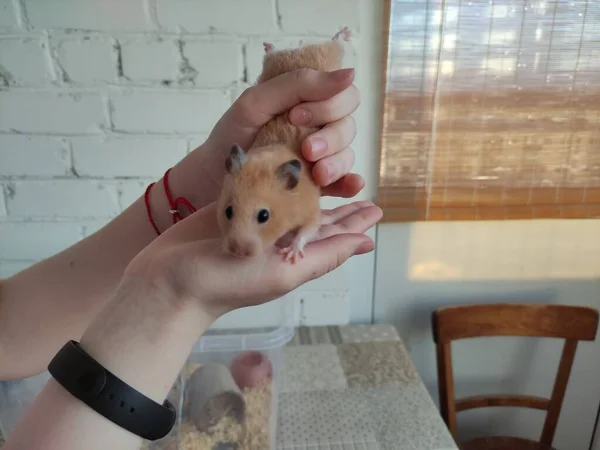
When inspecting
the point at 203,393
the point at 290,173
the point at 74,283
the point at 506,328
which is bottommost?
the point at 506,328

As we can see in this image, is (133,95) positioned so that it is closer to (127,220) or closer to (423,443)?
(127,220)

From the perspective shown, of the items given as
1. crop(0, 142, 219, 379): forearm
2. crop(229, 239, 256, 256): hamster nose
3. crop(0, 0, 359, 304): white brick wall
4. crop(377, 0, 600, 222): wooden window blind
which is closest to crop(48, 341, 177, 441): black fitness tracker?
crop(229, 239, 256, 256): hamster nose

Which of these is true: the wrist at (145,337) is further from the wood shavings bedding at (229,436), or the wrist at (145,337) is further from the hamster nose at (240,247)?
the wood shavings bedding at (229,436)

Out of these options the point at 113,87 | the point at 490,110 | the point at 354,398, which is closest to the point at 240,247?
the point at 354,398

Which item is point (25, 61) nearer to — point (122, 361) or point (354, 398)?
point (122, 361)

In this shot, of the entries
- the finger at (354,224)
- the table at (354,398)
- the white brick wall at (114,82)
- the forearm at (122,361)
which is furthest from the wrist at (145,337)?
the white brick wall at (114,82)

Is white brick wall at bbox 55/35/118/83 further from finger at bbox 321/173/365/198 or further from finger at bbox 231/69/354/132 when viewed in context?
finger at bbox 321/173/365/198
